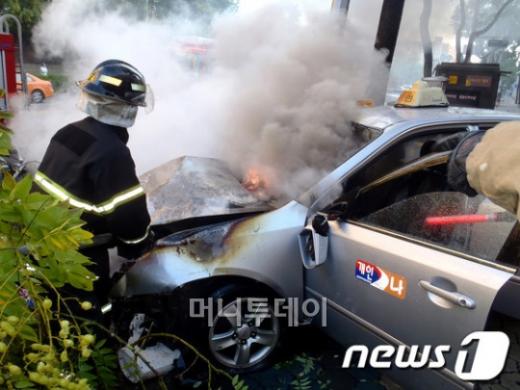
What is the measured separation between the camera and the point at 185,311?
2775 millimetres

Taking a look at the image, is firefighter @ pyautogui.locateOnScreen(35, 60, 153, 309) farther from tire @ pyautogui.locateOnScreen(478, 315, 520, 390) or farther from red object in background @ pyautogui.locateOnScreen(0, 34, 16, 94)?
red object in background @ pyautogui.locateOnScreen(0, 34, 16, 94)

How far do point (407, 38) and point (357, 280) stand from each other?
4.91 m

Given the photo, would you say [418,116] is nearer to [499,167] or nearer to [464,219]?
[464,219]

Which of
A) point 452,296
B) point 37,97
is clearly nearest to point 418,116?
point 452,296

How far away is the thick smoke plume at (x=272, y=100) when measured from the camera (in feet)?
11.3

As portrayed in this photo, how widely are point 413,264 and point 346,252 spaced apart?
0.43 metres

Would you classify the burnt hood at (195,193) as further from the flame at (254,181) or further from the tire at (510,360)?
the tire at (510,360)

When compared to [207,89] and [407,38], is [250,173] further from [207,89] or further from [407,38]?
[407,38]

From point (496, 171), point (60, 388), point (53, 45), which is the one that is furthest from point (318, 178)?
point (53, 45)

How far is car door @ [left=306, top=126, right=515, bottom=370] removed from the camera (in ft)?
6.79

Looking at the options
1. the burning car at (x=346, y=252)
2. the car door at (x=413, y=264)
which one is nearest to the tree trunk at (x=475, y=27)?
the burning car at (x=346, y=252)

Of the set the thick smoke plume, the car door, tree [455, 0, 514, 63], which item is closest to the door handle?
the car door

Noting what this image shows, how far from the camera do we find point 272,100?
13.1ft

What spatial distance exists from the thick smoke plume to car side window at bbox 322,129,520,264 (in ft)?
1.38
